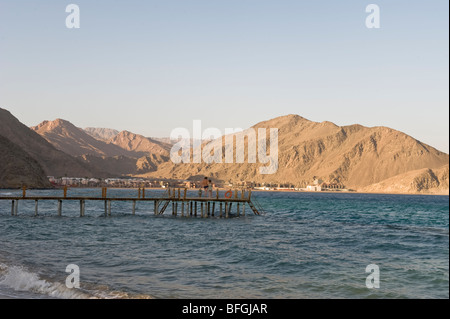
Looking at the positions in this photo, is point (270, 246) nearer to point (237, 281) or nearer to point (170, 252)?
point (170, 252)

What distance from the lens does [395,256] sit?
110 feet

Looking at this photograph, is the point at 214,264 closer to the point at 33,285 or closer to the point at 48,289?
the point at 48,289

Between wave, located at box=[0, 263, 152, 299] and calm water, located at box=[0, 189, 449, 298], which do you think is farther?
calm water, located at box=[0, 189, 449, 298]

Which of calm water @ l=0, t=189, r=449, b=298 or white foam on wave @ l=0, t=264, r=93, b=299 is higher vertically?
white foam on wave @ l=0, t=264, r=93, b=299

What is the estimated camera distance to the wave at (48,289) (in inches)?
740

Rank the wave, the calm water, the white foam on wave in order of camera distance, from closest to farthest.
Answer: the wave
the white foam on wave
the calm water

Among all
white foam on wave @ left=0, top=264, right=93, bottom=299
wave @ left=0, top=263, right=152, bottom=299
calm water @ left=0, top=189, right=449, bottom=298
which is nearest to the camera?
wave @ left=0, top=263, right=152, bottom=299

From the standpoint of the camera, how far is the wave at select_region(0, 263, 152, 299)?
18794mm

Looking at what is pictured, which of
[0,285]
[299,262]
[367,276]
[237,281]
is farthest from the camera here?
[299,262]

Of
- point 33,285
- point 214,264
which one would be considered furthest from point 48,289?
point 214,264

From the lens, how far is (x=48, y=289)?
64.7ft
